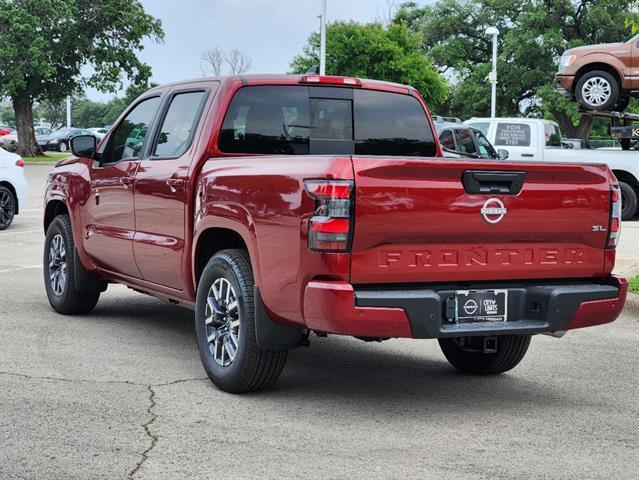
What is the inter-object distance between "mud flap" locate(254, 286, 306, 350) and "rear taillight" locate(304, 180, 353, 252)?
2.08 feet

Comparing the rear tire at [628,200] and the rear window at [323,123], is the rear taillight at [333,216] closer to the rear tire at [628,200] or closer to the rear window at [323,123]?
the rear window at [323,123]

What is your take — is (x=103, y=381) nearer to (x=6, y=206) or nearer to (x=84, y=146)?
(x=84, y=146)

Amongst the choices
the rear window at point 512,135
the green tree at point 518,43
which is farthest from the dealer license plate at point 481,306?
the green tree at point 518,43

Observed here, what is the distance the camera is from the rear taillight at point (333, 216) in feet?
18.0

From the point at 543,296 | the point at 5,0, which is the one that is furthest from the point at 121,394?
the point at 5,0

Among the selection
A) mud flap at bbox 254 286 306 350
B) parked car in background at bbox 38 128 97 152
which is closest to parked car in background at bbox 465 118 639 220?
mud flap at bbox 254 286 306 350

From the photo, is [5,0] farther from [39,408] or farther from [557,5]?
[39,408]

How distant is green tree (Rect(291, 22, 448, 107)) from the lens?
155 feet

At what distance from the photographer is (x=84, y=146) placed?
334 inches

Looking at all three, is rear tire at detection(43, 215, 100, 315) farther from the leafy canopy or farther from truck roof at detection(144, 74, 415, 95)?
the leafy canopy

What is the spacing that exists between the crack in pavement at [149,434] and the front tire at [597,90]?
18.5 m

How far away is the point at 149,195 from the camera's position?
295 inches

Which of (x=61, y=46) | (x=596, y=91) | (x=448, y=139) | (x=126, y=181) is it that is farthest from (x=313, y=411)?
(x=61, y=46)

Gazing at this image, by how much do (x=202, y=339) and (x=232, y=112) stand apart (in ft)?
4.84
